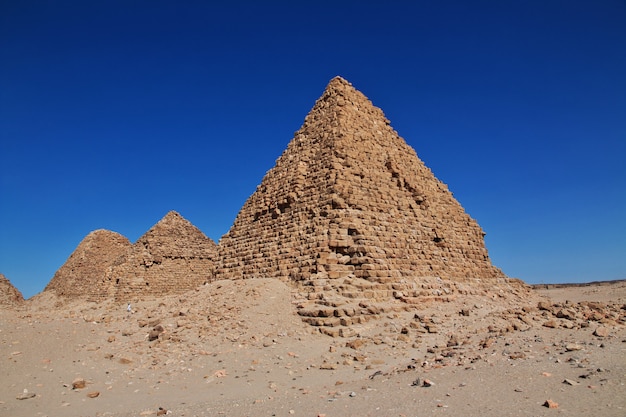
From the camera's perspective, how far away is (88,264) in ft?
113

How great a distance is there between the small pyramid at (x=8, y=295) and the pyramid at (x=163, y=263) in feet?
21.7

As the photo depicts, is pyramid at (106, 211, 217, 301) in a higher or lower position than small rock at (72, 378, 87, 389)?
higher

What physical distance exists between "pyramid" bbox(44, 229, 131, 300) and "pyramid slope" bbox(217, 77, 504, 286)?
831 inches

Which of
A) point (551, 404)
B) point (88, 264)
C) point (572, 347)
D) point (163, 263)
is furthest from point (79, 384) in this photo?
point (88, 264)

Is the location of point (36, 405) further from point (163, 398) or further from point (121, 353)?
point (121, 353)

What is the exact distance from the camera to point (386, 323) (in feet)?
32.5

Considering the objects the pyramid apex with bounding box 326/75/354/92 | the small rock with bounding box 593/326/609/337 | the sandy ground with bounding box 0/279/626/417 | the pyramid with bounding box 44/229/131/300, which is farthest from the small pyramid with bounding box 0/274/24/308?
the small rock with bounding box 593/326/609/337

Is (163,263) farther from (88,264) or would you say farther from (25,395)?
(25,395)

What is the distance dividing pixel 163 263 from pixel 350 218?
21158mm

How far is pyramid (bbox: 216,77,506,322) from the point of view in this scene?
39.6ft

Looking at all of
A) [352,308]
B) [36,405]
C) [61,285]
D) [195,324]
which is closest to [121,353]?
[195,324]

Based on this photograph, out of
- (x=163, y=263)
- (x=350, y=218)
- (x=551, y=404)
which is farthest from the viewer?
(x=163, y=263)

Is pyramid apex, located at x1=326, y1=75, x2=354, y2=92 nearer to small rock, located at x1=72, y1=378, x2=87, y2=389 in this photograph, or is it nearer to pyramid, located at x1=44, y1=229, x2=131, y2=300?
small rock, located at x1=72, y1=378, x2=87, y2=389

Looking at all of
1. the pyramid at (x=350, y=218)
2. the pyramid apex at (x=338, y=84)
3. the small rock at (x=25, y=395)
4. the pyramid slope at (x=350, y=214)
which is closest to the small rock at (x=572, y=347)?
the pyramid at (x=350, y=218)
